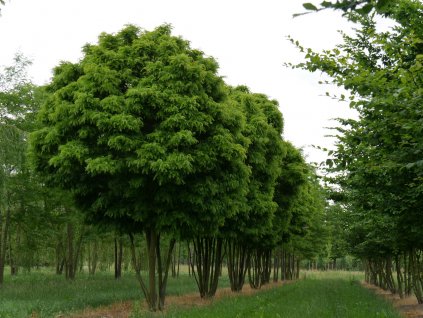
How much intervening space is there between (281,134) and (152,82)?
42.6 feet

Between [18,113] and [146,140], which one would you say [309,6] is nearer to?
[146,140]

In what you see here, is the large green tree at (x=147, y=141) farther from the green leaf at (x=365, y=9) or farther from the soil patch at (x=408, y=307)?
the green leaf at (x=365, y=9)

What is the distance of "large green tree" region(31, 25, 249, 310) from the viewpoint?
12.6 metres

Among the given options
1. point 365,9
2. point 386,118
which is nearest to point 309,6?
point 365,9

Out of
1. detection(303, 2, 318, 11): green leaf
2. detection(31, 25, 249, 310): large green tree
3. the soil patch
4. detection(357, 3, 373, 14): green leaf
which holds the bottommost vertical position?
the soil patch

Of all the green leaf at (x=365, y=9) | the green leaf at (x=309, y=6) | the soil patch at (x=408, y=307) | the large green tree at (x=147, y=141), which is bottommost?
the soil patch at (x=408, y=307)

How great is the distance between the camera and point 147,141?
13.0 meters

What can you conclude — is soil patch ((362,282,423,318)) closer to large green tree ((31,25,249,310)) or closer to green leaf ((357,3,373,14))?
large green tree ((31,25,249,310))

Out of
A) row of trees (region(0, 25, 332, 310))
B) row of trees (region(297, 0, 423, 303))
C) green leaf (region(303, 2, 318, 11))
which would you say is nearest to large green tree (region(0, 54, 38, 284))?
row of trees (region(0, 25, 332, 310))

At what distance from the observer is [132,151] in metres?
12.9

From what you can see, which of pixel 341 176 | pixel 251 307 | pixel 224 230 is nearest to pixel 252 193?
pixel 224 230

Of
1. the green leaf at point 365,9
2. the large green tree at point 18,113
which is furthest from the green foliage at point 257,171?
the green leaf at point 365,9

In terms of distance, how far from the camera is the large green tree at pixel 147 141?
12.6 meters

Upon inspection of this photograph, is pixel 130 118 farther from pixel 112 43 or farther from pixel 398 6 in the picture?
pixel 398 6
